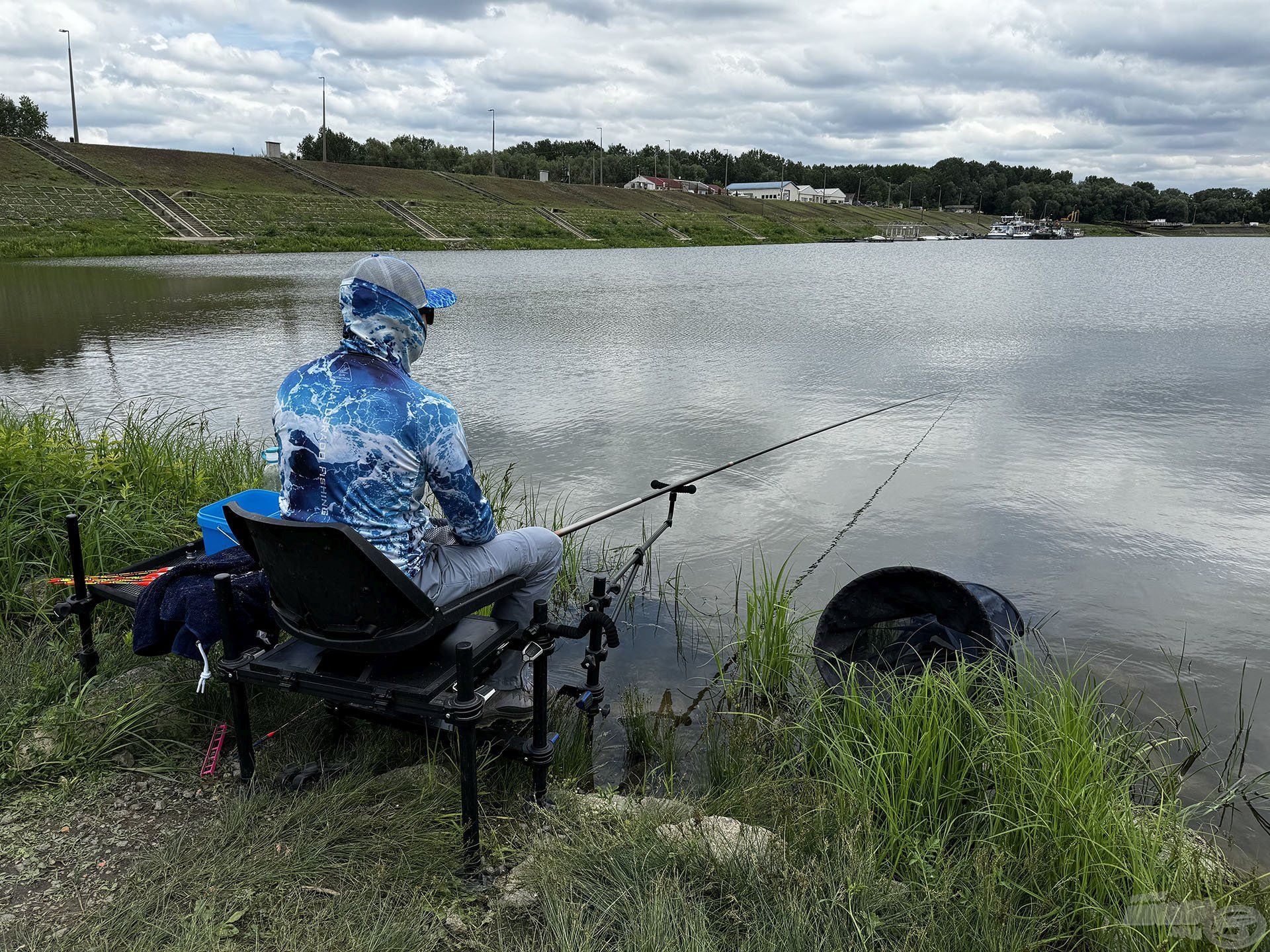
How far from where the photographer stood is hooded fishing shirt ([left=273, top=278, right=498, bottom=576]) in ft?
8.99

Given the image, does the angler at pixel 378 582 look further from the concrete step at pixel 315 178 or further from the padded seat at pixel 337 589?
the concrete step at pixel 315 178

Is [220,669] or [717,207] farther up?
[717,207]

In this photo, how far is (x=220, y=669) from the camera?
292 centimetres

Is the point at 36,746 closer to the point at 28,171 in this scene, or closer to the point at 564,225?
the point at 28,171

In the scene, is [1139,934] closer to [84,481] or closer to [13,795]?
[13,795]

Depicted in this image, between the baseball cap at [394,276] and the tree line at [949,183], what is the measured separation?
128 metres

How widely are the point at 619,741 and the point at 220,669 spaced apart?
1.85m

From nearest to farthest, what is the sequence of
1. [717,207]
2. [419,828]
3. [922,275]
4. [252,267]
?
1. [419,828]
2. [252,267]
3. [922,275]
4. [717,207]

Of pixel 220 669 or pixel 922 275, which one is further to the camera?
pixel 922 275

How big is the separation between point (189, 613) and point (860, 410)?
9.15 metres

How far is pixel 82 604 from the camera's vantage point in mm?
3484

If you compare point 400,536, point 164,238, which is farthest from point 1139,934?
point 164,238

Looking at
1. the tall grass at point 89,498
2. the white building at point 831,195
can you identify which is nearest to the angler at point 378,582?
the tall grass at point 89,498

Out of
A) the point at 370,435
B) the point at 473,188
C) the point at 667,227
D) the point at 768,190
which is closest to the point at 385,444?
the point at 370,435
